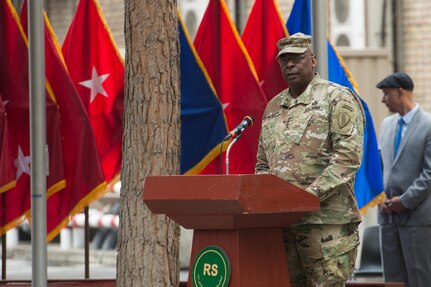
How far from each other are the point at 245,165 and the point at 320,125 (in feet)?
10.2

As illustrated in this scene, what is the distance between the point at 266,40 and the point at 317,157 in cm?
353

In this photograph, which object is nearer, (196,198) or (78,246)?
(196,198)

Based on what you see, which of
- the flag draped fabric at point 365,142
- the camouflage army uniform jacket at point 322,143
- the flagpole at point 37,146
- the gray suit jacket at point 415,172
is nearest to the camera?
the camouflage army uniform jacket at point 322,143

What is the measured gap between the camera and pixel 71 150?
29.5ft

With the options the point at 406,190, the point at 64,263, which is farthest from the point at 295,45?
the point at 64,263

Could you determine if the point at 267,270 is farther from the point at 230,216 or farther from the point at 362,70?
the point at 362,70

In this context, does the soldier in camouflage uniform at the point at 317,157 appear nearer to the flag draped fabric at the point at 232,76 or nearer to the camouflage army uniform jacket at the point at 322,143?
the camouflage army uniform jacket at the point at 322,143

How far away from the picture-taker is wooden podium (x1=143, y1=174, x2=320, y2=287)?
17.4 ft

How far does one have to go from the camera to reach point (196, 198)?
212 inches

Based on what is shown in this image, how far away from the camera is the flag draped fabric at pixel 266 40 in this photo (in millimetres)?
9234

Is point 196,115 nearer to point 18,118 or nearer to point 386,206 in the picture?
point 18,118

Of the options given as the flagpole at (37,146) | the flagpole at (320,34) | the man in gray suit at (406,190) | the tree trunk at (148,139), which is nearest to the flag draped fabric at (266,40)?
the man in gray suit at (406,190)

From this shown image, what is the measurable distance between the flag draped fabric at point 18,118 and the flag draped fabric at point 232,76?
1290mm

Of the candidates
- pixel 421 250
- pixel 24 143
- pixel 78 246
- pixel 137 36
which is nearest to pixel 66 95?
pixel 24 143
